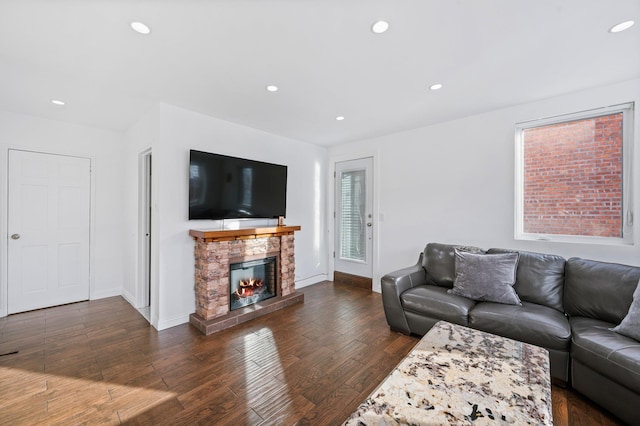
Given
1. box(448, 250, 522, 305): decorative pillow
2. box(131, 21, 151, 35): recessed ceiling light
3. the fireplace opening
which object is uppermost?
box(131, 21, 151, 35): recessed ceiling light

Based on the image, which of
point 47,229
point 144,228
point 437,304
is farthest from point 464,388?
point 47,229

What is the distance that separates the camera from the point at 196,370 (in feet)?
7.00

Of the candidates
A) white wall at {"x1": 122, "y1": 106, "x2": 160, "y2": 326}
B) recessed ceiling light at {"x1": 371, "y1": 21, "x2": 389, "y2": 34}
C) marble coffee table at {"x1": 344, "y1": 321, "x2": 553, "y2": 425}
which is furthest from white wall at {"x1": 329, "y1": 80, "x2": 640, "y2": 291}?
white wall at {"x1": 122, "y1": 106, "x2": 160, "y2": 326}

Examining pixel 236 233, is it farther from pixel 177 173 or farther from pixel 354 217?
pixel 354 217

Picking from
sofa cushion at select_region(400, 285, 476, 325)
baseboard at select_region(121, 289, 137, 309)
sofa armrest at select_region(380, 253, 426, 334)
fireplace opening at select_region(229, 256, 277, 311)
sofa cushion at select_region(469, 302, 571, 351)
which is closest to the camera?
sofa cushion at select_region(469, 302, 571, 351)

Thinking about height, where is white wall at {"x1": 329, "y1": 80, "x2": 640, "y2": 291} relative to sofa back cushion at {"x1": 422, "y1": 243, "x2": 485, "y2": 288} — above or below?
above

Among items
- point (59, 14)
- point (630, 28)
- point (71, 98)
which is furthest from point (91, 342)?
point (630, 28)

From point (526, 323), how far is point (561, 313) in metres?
0.57

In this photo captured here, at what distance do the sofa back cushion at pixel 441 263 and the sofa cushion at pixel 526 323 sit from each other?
55cm

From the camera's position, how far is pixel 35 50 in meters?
1.97

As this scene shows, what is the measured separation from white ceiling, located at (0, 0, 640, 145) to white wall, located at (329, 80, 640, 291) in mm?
204

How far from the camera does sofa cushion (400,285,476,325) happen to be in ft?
7.73

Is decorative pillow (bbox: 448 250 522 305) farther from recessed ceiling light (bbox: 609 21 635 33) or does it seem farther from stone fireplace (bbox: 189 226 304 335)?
stone fireplace (bbox: 189 226 304 335)

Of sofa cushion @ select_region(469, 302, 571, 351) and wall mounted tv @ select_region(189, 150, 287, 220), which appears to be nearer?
sofa cushion @ select_region(469, 302, 571, 351)
